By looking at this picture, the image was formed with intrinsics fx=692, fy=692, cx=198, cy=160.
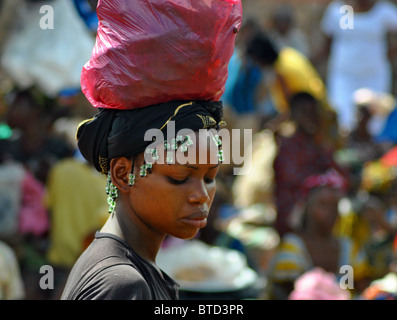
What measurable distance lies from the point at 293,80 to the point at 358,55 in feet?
4.78

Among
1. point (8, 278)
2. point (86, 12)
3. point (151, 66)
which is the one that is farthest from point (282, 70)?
point (151, 66)

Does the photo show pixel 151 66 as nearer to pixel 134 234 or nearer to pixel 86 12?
pixel 134 234

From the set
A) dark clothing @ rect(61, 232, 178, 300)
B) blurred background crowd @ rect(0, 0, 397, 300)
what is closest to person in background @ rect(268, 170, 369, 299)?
blurred background crowd @ rect(0, 0, 397, 300)

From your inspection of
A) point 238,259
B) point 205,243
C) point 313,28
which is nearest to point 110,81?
point 238,259

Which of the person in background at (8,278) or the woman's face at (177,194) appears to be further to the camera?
the person in background at (8,278)

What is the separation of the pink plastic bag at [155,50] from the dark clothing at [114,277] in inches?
17.3

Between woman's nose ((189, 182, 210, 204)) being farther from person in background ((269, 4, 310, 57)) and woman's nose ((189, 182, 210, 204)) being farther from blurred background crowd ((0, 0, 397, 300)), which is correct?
person in background ((269, 4, 310, 57))

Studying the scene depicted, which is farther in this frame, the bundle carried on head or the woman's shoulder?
the bundle carried on head

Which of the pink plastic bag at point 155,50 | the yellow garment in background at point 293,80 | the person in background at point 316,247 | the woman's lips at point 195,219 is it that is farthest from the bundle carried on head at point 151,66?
the yellow garment in background at point 293,80

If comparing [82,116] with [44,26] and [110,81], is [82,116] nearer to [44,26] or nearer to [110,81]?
[44,26]

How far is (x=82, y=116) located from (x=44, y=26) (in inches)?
55.3

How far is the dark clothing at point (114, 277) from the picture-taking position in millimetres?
1864

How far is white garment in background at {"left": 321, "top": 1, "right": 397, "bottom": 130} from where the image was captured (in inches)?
309

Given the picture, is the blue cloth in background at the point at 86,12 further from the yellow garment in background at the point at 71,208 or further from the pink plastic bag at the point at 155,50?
the pink plastic bag at the point at 155,50
